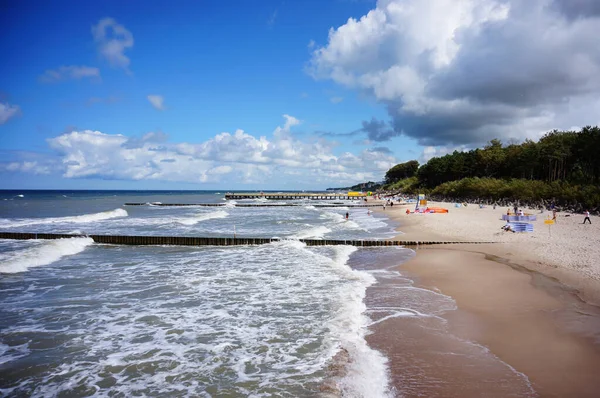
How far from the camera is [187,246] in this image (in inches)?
944

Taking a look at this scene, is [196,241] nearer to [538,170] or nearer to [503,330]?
[503,330]

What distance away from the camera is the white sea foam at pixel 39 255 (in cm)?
1662

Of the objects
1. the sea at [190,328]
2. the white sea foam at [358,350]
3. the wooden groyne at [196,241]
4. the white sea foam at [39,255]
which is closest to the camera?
the white sea foam at [358,350]

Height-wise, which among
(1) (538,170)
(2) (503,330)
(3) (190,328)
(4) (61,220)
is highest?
(1) (538,170)

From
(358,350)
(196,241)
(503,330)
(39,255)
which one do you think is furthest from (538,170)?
(39,255)

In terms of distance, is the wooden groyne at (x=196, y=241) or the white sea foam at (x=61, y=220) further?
the white sea foam at (x=61, y=220)

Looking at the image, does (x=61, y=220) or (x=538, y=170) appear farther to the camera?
(x=538, y=170)

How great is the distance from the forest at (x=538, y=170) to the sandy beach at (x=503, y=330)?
90.6ft

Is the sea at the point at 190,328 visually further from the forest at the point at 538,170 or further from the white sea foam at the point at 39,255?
the forest at the point at 538,170

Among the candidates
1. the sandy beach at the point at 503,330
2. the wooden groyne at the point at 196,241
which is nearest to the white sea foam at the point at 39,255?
the wooden groyne at the point at 196,241

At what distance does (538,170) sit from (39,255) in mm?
75845

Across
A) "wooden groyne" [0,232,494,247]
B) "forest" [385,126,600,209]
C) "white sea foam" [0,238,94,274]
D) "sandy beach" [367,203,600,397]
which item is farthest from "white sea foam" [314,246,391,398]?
"forest" [385,126,600,209]

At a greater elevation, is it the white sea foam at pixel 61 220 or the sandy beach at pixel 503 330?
the white sea foam at pixel 61 220

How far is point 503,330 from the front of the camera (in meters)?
8.48
